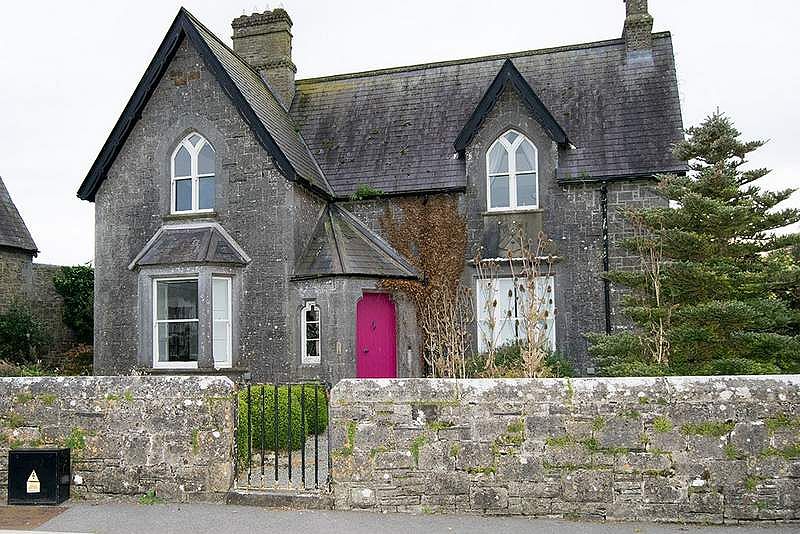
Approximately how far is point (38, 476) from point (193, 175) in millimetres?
9976

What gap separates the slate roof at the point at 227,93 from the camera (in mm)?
16547

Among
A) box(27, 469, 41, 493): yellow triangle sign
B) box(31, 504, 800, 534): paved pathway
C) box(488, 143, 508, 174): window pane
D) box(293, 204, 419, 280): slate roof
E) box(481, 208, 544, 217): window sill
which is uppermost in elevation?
box(488, 143, 508, 174): window pane

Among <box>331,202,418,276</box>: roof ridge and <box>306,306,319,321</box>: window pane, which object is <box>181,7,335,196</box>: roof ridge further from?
<box>306,306,319,321</box>: window pane

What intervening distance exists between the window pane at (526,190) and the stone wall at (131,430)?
35.0ft

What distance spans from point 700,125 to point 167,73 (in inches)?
456

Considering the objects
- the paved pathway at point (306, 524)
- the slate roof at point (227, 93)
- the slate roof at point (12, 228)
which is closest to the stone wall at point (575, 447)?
the paved pathway at point (306, 524)

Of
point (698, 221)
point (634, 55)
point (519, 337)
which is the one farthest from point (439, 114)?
Answer: point (698, 221)

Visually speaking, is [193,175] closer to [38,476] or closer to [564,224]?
[564,224]

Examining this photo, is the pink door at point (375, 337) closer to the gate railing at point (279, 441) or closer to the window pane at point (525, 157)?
the gate railing at point (279, 441)

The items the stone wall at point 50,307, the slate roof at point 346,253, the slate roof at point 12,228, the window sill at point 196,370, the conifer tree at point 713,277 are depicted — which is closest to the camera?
the conifer tree at point 713,277

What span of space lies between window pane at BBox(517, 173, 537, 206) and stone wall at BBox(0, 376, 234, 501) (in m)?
10.7

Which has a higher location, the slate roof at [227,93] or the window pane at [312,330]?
the slate roof at [227,93]

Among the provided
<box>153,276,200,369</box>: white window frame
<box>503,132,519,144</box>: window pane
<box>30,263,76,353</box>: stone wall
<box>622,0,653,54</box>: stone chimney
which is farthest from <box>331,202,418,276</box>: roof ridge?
<box>30,263,76,353</box>: stone wall

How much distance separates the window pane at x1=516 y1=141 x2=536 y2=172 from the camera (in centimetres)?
1753
